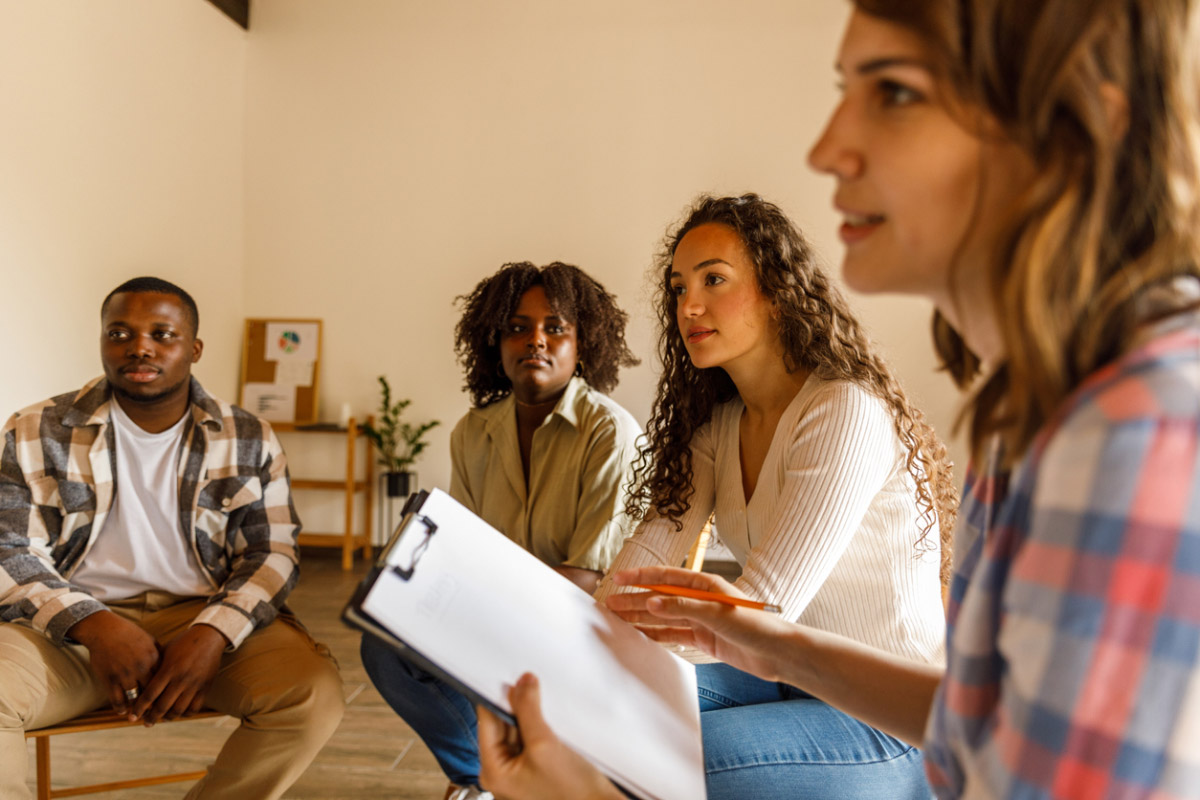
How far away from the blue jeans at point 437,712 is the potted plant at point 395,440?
3.07 metres

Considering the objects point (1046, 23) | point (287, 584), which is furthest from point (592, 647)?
point (287, 584)

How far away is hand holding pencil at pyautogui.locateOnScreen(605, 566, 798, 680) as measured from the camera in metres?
1.00

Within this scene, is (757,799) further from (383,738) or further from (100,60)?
(100,60)

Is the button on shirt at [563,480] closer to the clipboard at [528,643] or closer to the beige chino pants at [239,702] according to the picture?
the beige chino pants at [239,702]

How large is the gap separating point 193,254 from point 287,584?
3.38 metres

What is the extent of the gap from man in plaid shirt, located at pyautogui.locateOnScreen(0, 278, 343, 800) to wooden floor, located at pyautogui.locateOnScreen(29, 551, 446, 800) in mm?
474

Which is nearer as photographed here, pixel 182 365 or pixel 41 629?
pixel 41 629

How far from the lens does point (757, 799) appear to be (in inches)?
45.1

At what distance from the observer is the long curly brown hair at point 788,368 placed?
58.1 inches

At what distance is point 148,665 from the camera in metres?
1.68

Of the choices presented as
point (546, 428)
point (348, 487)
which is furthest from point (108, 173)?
point (546, 428)

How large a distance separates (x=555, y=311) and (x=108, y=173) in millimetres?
2871

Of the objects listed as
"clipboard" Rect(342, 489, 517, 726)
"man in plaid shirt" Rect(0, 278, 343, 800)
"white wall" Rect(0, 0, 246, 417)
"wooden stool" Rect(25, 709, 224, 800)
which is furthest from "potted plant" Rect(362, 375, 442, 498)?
"clipboard" Rect(342, 489, 517, 726)

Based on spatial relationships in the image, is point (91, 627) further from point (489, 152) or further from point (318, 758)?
point (489, 152)
